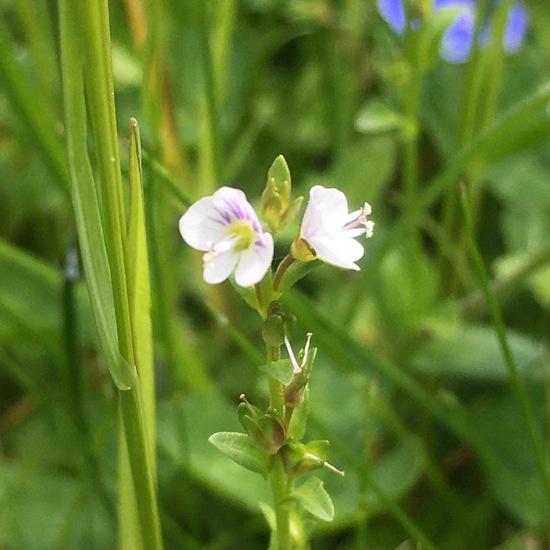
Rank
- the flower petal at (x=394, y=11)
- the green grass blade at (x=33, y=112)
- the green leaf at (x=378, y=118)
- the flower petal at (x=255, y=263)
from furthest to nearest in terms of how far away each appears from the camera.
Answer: the flower petal at (x=394, y=11) → the green leaf at (x=378, y=118) → the green grass blade at (x=33, y=112) → the flower petal at (x=255, y=263)

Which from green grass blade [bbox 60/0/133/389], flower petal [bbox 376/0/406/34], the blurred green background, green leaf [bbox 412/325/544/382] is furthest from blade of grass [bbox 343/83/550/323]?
green grass blade [bbox 60/0/133/389]

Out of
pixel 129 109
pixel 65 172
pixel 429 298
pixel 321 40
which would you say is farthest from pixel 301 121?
pixel 65 172

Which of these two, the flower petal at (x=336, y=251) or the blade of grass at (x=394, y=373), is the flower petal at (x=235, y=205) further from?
the blade of grass at (x=394, y=373)

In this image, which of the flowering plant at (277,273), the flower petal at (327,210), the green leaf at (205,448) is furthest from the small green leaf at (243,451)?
the green leaf at (205,448)

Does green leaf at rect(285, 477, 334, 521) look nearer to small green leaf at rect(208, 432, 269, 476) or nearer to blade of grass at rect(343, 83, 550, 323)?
small green leaf at rect(208, 432, 269, 476)

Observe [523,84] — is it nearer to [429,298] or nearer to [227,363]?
[429,298]

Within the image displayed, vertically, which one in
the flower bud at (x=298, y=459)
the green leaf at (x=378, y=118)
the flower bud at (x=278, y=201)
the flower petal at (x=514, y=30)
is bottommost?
the flower bud at (x=298, y=459)

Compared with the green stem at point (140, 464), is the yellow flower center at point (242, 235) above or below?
above

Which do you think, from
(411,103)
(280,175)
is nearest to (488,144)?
(411,103)
